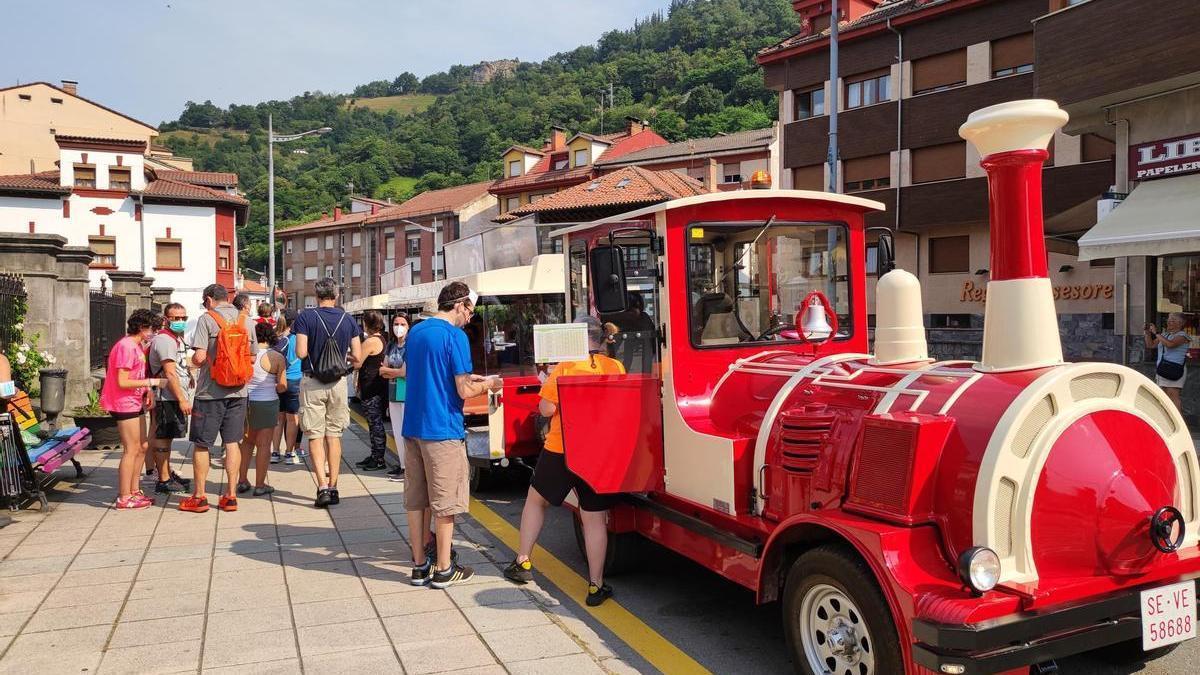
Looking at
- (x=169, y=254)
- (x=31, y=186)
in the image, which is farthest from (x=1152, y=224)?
(x=31, y=186)

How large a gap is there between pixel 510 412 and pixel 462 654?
290cm

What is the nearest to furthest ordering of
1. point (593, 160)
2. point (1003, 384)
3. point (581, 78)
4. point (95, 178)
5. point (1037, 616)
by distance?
point (1037, 616) → point (1003, 384) → point (95, 178) → point (593, 160) → point (581, 78)

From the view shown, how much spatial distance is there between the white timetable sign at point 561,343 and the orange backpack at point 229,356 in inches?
139

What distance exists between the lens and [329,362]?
24.8ft

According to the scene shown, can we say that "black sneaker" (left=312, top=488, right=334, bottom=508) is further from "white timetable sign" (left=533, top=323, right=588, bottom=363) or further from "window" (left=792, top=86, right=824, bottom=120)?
"window" (left=792, top=86, right=824, bottom=120)

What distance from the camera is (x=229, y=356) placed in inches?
285

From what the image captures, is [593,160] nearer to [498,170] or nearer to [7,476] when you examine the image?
[498,170]

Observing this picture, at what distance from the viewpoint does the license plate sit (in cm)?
328

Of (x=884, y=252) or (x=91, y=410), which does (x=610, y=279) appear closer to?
(x=884, y=252)

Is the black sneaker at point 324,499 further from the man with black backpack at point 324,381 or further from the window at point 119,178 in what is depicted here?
the window at point 119,178

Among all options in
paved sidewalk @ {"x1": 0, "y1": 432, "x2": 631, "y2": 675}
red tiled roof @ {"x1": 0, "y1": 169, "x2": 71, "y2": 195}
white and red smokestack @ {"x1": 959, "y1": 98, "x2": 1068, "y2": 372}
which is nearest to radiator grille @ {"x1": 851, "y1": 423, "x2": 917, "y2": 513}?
white and red smokestack @ {"x1": 959, "y1": 98, "x2": 1068, "y2": 372}

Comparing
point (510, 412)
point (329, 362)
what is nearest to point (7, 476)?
point (329, 362)

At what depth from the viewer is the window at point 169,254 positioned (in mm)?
39375

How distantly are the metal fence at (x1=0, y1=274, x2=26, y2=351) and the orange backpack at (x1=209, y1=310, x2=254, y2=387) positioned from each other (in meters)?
4.65
